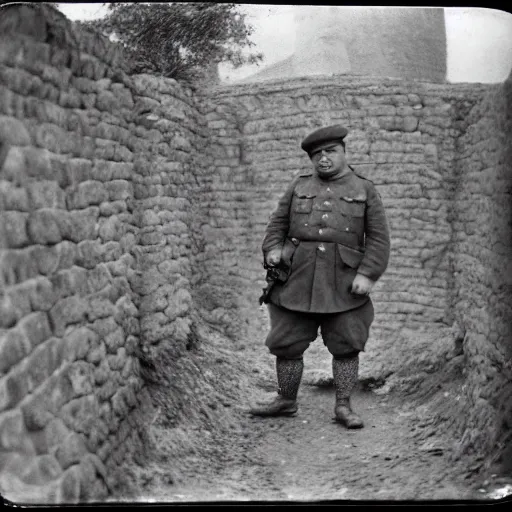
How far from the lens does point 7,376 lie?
178cm

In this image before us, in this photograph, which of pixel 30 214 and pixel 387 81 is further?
pixel 387 81

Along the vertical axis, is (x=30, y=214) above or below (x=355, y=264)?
above

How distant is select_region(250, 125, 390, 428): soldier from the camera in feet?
8.22

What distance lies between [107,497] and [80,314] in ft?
2.45

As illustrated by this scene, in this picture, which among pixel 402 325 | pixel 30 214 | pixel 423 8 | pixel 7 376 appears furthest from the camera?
pixel 402 325

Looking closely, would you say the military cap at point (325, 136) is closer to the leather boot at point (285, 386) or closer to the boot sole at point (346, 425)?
the leather boot at point (285, 386)

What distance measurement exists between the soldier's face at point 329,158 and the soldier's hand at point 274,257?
43 cm

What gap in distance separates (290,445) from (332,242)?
98 cm

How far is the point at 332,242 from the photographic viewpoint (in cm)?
251

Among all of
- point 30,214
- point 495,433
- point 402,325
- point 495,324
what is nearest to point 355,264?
point 402,325

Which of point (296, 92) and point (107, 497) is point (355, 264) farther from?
point (107, 497)

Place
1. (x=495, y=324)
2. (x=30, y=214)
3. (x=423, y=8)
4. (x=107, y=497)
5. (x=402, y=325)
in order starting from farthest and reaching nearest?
1. (x=402, y=325)
2. (x=495, y=324)
3. (x=423, y=8)
4. (x=107, y=497)
5. (x=30, y=214)

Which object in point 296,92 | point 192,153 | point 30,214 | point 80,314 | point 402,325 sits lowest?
point 402,325

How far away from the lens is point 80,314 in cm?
220
